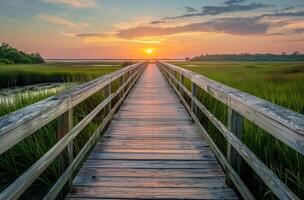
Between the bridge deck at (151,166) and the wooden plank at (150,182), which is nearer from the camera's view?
the bridge deck at (151,166)

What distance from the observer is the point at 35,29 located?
77.2 ft

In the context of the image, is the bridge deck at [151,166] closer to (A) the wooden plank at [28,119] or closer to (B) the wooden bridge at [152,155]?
(B) the wooden bridge at [152,155]

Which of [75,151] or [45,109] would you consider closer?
[45,109]

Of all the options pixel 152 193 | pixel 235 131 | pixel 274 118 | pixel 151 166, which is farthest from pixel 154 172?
pixel 274 118

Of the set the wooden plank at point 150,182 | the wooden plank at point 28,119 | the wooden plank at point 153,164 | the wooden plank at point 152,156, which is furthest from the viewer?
the wooden plank at point 152,156

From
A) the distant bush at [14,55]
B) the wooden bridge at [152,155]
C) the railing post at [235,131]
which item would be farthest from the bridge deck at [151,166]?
the distant bush at [14,55]

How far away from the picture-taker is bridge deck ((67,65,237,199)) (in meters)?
2.65

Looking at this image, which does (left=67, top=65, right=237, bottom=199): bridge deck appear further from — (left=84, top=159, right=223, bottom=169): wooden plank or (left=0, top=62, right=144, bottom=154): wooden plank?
(left=0, top=62, right=144, bottom=154): wooden plank

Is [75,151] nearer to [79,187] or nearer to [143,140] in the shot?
[143,140]

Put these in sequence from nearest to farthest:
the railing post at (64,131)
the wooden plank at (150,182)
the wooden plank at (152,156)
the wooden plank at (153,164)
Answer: the railing post at (64,131) < the wooden plank at (150,182) < the wooden plank at (153,164) < the wooden plank at (152,156)

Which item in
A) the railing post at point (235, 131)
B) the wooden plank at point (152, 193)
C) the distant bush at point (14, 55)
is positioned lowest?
the wooden plank at point (152, 193)

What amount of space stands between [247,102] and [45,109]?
1489 millimetres

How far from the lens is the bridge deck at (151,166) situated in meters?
2.65

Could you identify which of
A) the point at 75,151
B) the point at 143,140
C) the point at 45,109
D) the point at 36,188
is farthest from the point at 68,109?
the point at 143,140
